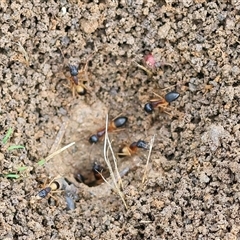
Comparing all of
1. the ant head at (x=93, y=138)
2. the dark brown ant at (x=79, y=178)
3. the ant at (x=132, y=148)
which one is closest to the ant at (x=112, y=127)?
the ant head at (x=93, y=138)

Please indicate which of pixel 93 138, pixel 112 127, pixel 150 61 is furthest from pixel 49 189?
pixel 150 61

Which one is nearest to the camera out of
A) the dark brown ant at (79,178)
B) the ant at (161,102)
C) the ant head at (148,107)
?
the ant at (161,102)

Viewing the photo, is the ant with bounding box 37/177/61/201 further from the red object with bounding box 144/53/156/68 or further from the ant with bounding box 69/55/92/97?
the red object with bounding box 144/53/156/68

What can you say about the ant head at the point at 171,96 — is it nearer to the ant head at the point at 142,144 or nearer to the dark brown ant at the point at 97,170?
the ant head at the point at 142,144

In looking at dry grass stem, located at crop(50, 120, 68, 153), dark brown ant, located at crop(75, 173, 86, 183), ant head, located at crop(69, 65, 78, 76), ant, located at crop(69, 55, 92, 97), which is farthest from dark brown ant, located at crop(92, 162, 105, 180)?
ant head, located at crop(69, 65, 78, 76)

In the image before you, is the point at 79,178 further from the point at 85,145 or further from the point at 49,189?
the point at 49,189
